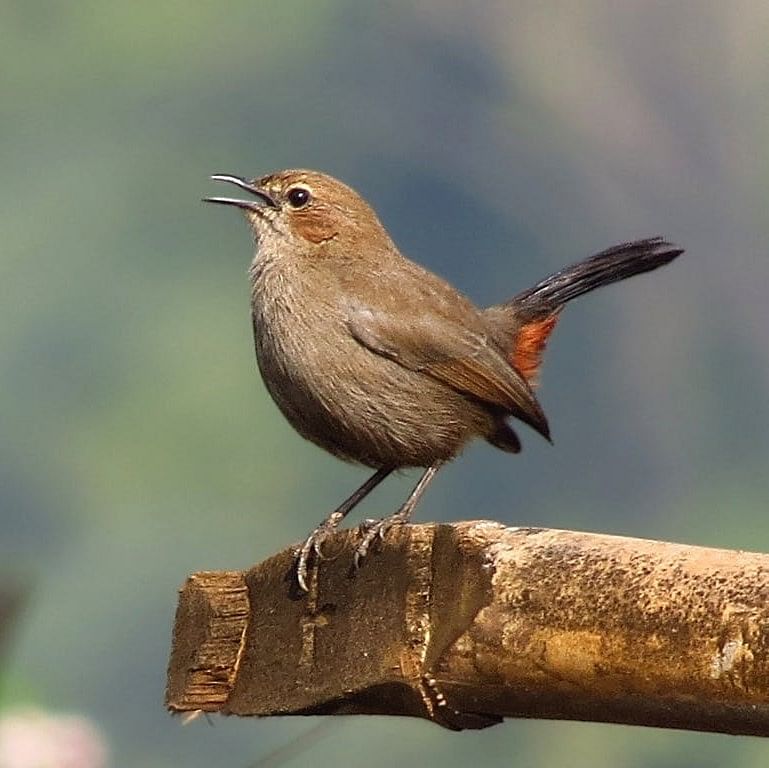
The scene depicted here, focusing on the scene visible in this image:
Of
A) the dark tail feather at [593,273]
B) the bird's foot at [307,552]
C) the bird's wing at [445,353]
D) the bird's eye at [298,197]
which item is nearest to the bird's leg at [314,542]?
the bird's foot at [307,552]

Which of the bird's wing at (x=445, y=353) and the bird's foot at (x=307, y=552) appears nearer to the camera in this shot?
the bird's foot at (x=307, y=552)

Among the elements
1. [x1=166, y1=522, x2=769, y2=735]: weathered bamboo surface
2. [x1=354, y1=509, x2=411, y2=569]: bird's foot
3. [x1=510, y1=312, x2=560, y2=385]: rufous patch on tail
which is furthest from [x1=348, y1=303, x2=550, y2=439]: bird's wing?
[x1=354, y1=509, x2=411, y2=569]: bird's foot

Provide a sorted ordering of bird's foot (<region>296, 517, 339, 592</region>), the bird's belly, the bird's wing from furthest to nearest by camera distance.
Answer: the bird's wing, the bird's belly, bird's foot (<region>296, 517, 339, 592</region>)

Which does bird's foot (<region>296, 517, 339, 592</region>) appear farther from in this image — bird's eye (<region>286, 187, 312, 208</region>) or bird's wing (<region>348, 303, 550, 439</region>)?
bird's eye (<region>286, 187, 312, 208</region>)

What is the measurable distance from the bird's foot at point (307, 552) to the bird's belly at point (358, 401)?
91cm

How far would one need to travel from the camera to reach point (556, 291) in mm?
Result: 5586

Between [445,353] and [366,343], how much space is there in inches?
11.2

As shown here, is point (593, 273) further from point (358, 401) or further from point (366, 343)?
point (358, 401)

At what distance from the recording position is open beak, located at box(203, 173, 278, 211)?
5.19 meters

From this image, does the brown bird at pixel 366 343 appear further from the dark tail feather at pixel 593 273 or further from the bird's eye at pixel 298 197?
the dark tail feather at pixel 593 273

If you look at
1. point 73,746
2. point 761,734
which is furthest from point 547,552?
point 73,746

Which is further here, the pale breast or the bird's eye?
the bird's eye

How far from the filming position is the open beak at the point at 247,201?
204 inches

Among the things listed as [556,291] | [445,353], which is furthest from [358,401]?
[556,291]
